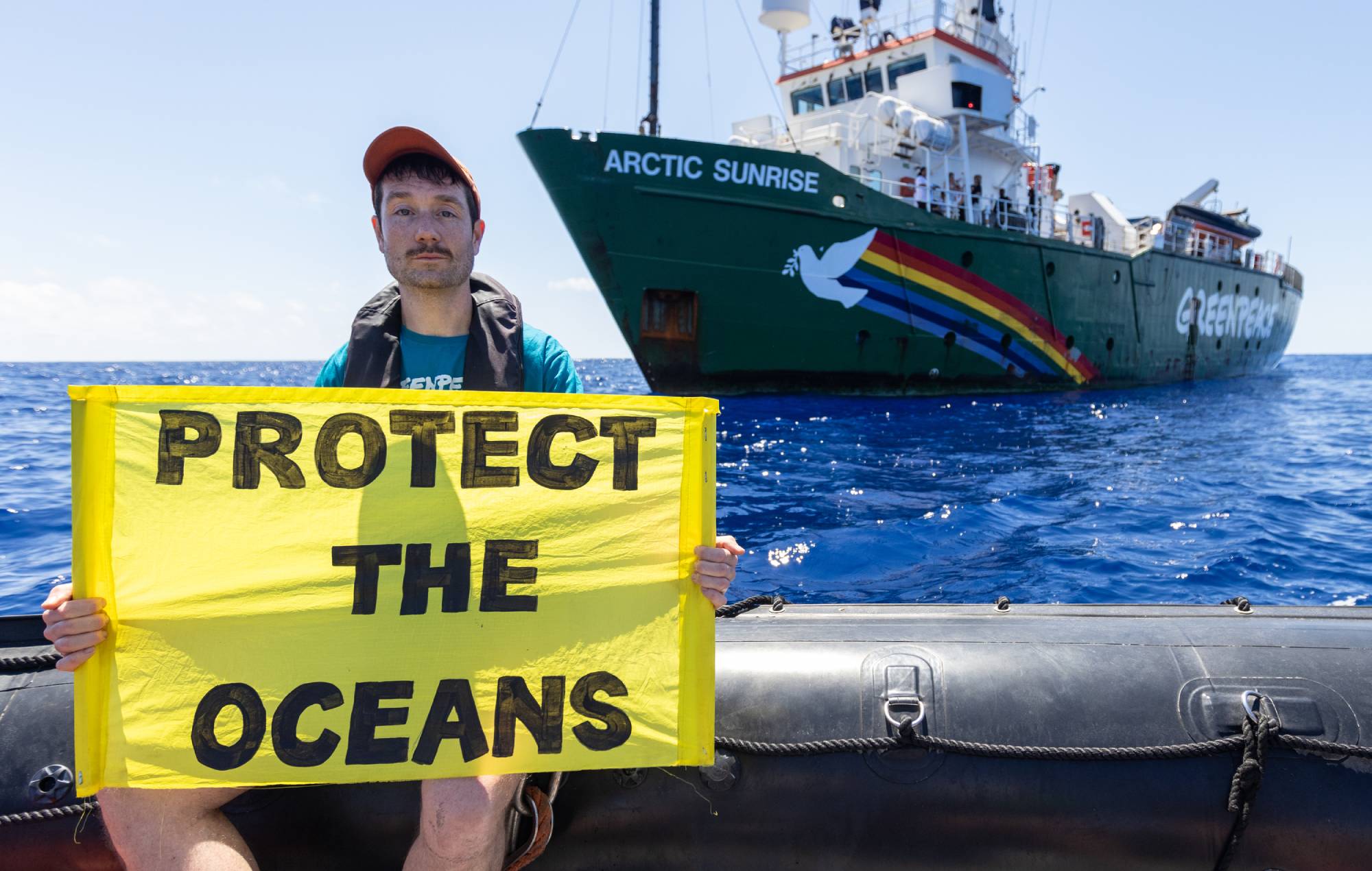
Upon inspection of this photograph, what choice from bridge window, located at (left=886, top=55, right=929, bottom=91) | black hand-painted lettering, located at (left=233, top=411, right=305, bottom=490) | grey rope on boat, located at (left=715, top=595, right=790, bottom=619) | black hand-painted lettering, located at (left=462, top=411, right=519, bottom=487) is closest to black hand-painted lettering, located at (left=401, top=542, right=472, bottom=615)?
black hand-painted lettering, located at (left=462, top=411, right=519, bottom=487)

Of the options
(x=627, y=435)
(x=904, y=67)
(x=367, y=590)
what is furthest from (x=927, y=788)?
(x=904, y=67)

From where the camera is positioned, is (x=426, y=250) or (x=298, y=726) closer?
(x=298, y=726)

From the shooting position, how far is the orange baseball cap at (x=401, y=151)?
1.80 m

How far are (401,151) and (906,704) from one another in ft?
5.64

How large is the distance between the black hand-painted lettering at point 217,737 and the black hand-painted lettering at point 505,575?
1.49ft

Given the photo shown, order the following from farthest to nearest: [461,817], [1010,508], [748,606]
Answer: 1. [1010,508]
2. [748,606]
3. [461,817]

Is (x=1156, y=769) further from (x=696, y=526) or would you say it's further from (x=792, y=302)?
(x=792, y=302)

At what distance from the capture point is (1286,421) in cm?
1293

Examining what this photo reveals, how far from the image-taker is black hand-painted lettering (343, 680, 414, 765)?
152 centimetres

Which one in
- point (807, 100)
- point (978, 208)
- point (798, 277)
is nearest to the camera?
point (798, 277)

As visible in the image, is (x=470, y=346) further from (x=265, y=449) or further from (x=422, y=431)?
(x=265, y=449)

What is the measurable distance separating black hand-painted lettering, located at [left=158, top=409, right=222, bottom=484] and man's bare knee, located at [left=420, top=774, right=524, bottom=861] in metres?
0.78

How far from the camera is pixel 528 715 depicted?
62.2 inches

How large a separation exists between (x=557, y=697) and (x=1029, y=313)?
14935mm
